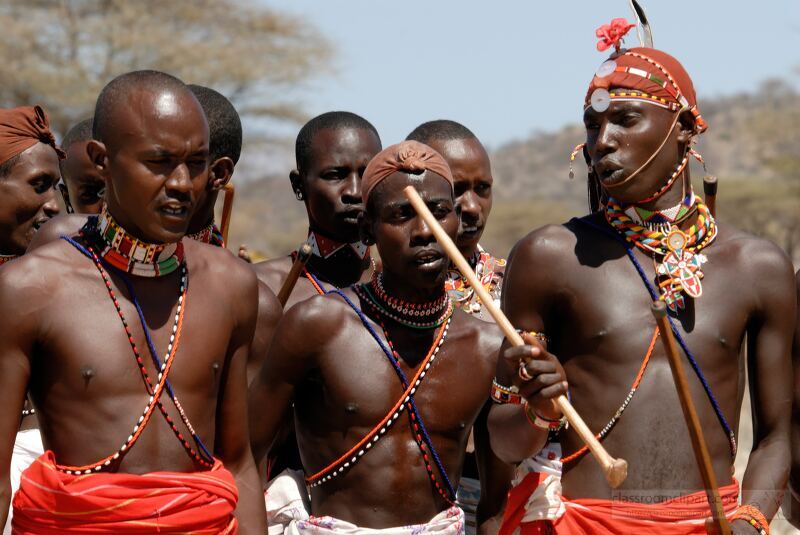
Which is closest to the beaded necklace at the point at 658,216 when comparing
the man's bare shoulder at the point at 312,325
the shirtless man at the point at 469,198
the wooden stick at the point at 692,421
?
the wooden stick at the point at 692,421

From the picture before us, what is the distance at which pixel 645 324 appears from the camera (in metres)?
4.93

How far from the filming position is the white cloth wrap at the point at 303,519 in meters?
4.96

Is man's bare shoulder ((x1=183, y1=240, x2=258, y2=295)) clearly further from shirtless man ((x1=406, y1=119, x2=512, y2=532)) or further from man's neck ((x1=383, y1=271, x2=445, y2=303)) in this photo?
shirtless man ((x1=406, y1=119, x2=512, y2=532))

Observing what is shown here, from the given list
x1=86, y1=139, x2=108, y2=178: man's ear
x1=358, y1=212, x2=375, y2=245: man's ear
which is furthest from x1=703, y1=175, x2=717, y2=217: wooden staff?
x1=86, y1=139, x2=108, y2=178: man's ear

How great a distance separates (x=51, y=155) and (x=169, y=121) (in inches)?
98.5

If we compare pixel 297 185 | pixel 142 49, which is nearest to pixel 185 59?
pixel 142 49

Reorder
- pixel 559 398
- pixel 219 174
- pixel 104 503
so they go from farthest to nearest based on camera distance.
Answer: pixel 219 174 → pixel 559 398 → pixel 104 503

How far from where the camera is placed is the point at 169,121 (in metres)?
4.38

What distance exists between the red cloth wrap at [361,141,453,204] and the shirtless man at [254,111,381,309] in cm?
108

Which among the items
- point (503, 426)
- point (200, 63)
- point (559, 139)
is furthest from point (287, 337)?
point (559, 139)

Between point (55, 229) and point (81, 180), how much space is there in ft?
3.45

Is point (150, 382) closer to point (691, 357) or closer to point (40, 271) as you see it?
point (40, 271)

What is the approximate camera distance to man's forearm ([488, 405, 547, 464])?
15.3 feet

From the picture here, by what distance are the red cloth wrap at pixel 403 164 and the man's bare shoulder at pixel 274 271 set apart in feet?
4.20
